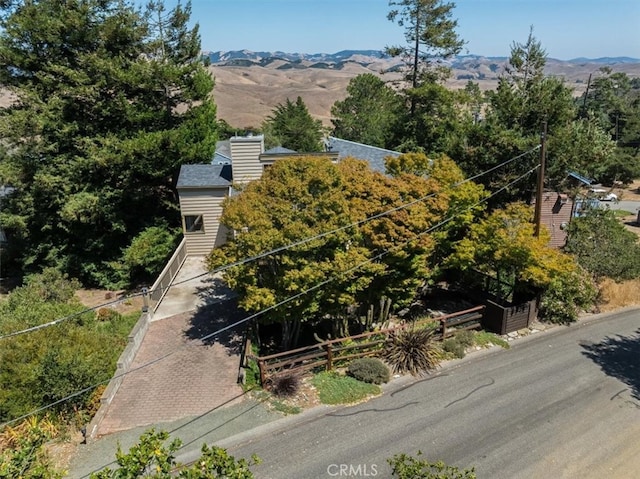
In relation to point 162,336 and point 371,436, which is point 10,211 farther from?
point 371,436

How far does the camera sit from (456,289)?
64.4ft

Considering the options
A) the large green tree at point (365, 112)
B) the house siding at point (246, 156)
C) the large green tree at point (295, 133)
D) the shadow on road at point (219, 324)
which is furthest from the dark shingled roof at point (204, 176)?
the large green tree at point (365, 112)

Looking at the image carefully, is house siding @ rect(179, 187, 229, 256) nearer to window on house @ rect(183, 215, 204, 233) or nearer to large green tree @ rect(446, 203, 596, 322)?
window on house @ rect(183, 215, 204, 233)

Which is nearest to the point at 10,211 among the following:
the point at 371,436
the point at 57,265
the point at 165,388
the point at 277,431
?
the point at 57,265

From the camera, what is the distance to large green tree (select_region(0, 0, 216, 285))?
22875mm

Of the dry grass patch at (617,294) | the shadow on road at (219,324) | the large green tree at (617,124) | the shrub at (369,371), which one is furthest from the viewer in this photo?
the large green tree at (617,124)

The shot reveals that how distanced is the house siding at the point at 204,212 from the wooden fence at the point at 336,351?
388 inches

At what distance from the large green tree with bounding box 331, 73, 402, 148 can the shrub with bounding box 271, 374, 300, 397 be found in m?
30.4

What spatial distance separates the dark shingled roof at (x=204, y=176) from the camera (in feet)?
72.7

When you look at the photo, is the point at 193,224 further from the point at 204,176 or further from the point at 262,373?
the point at 262,373

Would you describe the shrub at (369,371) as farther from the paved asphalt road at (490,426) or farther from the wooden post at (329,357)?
the wooden post at (329,357)

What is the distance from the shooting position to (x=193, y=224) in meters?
23.0

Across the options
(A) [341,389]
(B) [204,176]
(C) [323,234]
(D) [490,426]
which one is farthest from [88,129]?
(D) [490,426]

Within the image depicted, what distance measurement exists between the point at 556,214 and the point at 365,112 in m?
26.6
